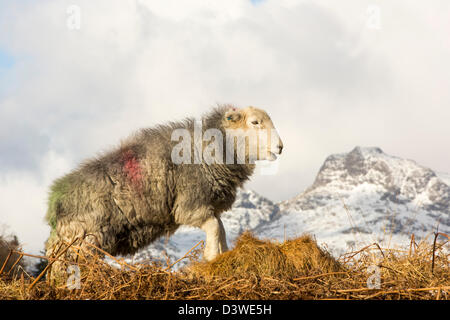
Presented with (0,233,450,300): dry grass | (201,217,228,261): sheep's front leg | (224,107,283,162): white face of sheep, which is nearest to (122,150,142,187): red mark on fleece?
(201,217,228,261): sheep's front leg

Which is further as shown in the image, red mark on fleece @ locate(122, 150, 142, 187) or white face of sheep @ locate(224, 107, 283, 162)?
white face of sheep @ locate(224, 107, 283, 162)

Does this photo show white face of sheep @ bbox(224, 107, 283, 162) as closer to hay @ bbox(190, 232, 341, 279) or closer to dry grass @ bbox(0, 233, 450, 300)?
hay @ bbox(190, 232, 341, 279)

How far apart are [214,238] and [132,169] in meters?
1.63

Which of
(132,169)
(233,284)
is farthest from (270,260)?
(132,169)

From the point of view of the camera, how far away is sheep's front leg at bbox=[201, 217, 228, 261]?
23.5 feet

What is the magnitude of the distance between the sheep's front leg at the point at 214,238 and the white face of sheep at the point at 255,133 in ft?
4.38

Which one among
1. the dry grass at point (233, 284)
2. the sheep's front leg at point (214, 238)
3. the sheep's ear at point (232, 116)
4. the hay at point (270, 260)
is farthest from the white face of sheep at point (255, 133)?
the dry grass at point (233, 284)

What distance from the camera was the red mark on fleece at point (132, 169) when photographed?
7730mm

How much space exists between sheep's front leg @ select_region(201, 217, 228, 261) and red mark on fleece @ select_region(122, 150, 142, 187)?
1190 mm

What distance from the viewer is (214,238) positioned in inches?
291
